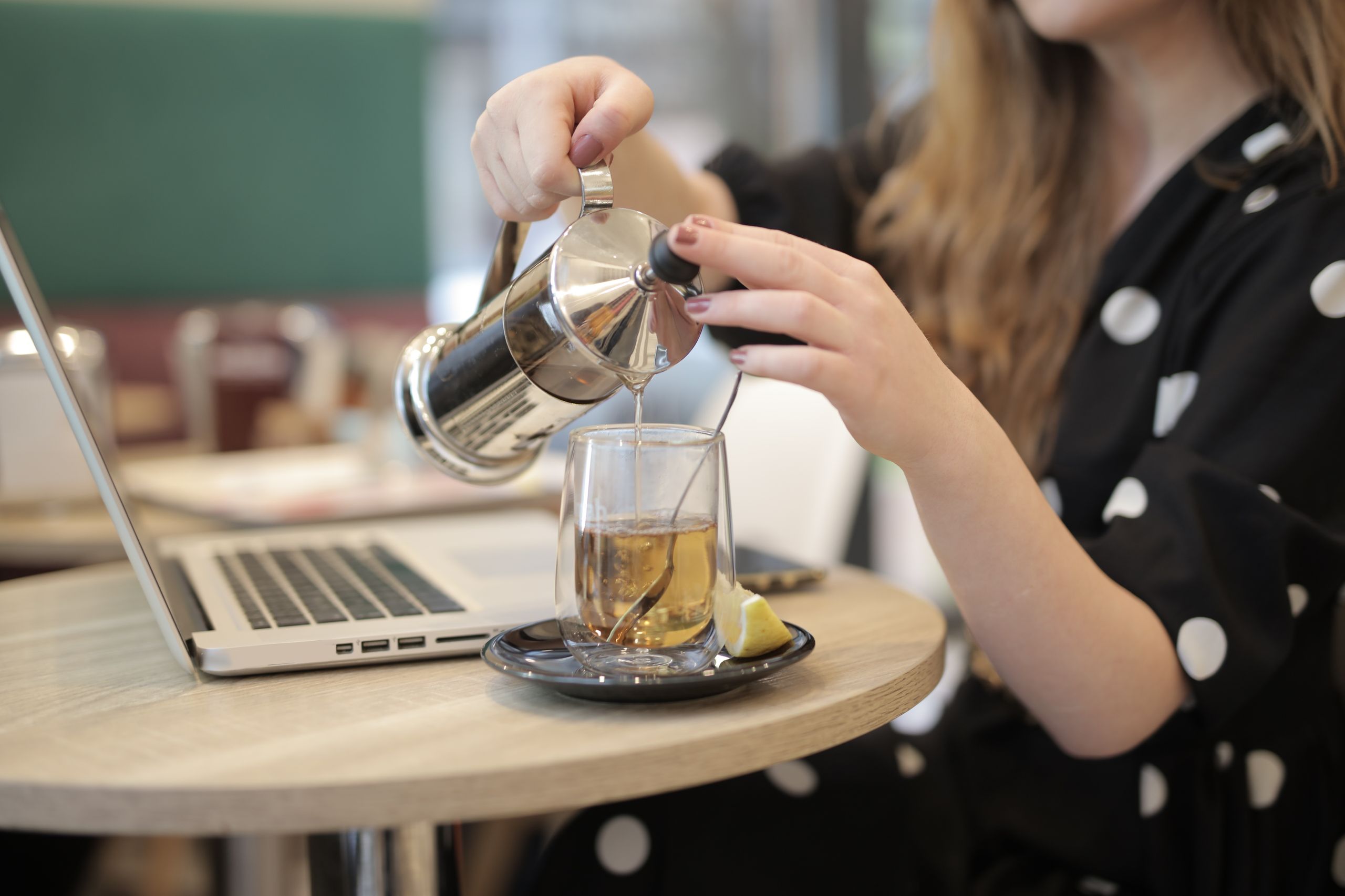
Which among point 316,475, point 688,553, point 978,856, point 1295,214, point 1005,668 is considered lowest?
point 978,856

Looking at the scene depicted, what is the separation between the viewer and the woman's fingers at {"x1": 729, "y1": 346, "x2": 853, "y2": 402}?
51 cm

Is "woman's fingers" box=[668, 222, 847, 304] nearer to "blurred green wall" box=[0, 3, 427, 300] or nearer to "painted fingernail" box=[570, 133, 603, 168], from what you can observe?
"painted fingernail" box=[570, 133, 603, 168]

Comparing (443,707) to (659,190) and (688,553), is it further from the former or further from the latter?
(659,190)

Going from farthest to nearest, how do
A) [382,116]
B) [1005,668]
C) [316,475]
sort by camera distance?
[382,116]
[316,475]
[1005,668]

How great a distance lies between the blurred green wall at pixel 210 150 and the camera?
3148 mm

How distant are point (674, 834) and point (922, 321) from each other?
1.92 feet

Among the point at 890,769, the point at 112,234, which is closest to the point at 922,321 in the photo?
the point at 890,769

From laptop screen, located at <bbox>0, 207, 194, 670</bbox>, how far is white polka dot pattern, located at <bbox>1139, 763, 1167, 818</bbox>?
713mm

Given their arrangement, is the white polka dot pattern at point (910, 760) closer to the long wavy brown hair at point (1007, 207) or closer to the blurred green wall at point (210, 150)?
the long wavy brown hair at point (1007, 207)

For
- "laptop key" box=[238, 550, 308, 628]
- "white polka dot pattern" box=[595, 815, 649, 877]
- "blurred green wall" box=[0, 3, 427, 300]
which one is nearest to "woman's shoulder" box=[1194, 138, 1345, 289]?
"white polka dot pattern" box=[595, 815, 649, 877]

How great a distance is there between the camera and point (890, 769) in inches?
35.0

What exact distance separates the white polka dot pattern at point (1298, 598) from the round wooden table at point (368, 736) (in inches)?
10.3

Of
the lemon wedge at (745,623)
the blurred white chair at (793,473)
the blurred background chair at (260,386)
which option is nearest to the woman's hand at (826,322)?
the lemon wedge at (745,623)

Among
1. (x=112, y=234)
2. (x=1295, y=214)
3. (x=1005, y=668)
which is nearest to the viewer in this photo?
(x=1005, y=668)
